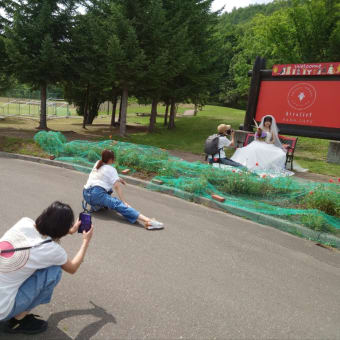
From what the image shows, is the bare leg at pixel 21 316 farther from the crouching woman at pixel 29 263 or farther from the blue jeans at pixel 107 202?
the blue jeans at pixel 107 202

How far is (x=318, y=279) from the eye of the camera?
4.15m

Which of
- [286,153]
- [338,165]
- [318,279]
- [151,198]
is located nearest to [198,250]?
[318,279]

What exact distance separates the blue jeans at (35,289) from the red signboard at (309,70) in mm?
12344

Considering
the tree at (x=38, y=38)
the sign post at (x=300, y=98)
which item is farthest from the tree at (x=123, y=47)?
the sign post at (x=300, y=98)

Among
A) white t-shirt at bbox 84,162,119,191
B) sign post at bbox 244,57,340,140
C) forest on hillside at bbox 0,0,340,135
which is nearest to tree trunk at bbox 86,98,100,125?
forest on hillside at bbox 0,0,340,135

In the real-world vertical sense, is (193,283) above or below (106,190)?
below

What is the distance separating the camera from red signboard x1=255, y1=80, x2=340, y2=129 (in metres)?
12.0

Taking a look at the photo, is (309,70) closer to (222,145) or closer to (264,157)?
(264,157)

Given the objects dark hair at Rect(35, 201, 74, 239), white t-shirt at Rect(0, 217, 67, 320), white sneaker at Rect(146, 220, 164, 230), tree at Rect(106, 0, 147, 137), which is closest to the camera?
white t-shirt at Rect(0, 217, 67, 320)

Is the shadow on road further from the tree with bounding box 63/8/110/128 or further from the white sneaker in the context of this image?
the tree with bounding box 63/8/110/128

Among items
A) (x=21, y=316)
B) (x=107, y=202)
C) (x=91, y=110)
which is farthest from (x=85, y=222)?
(x=91, y=110)

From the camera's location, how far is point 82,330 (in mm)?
2898

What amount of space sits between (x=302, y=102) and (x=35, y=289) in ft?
41.2

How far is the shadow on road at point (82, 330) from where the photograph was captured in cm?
278
